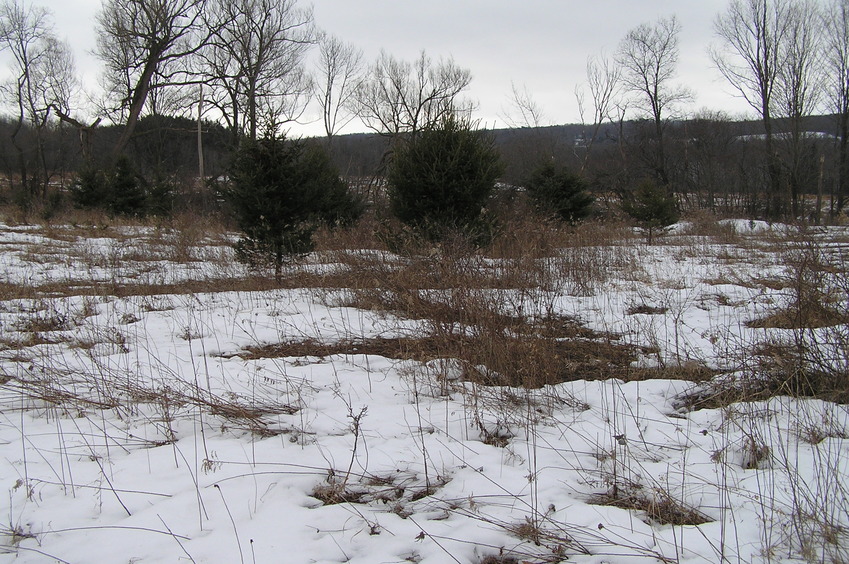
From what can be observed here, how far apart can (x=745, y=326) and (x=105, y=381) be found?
582 cm

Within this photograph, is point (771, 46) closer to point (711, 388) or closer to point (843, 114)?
point (843, 114)

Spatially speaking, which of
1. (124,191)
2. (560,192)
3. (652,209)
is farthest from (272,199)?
(124,191)

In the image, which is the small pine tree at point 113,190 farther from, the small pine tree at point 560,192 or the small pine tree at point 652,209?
the small pine tree at point 652,209

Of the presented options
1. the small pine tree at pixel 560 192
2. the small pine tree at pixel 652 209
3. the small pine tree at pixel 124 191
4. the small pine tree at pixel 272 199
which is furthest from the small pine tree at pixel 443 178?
the small pine tree at pixel 124 191

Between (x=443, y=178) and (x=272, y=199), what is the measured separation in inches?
123

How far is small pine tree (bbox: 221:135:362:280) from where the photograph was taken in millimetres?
7918

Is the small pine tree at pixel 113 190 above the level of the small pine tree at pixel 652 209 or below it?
above

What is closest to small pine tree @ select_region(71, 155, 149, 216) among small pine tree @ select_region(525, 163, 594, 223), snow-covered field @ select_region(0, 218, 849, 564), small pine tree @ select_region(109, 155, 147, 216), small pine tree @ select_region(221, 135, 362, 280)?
small pine tree @ select_region(109, 155, 147, 216)

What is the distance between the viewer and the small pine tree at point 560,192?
15570 mm

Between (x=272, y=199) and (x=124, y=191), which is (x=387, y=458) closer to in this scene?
(x=272, y=199)

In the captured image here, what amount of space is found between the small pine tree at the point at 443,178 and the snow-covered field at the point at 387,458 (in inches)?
180

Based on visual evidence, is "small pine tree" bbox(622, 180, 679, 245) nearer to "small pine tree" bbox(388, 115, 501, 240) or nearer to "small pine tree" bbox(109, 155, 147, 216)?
"small pine tree" bbox(388, 115, 501, 240)

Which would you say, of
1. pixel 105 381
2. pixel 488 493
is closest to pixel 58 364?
pixel 105 381

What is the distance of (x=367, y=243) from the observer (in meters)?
10.6
